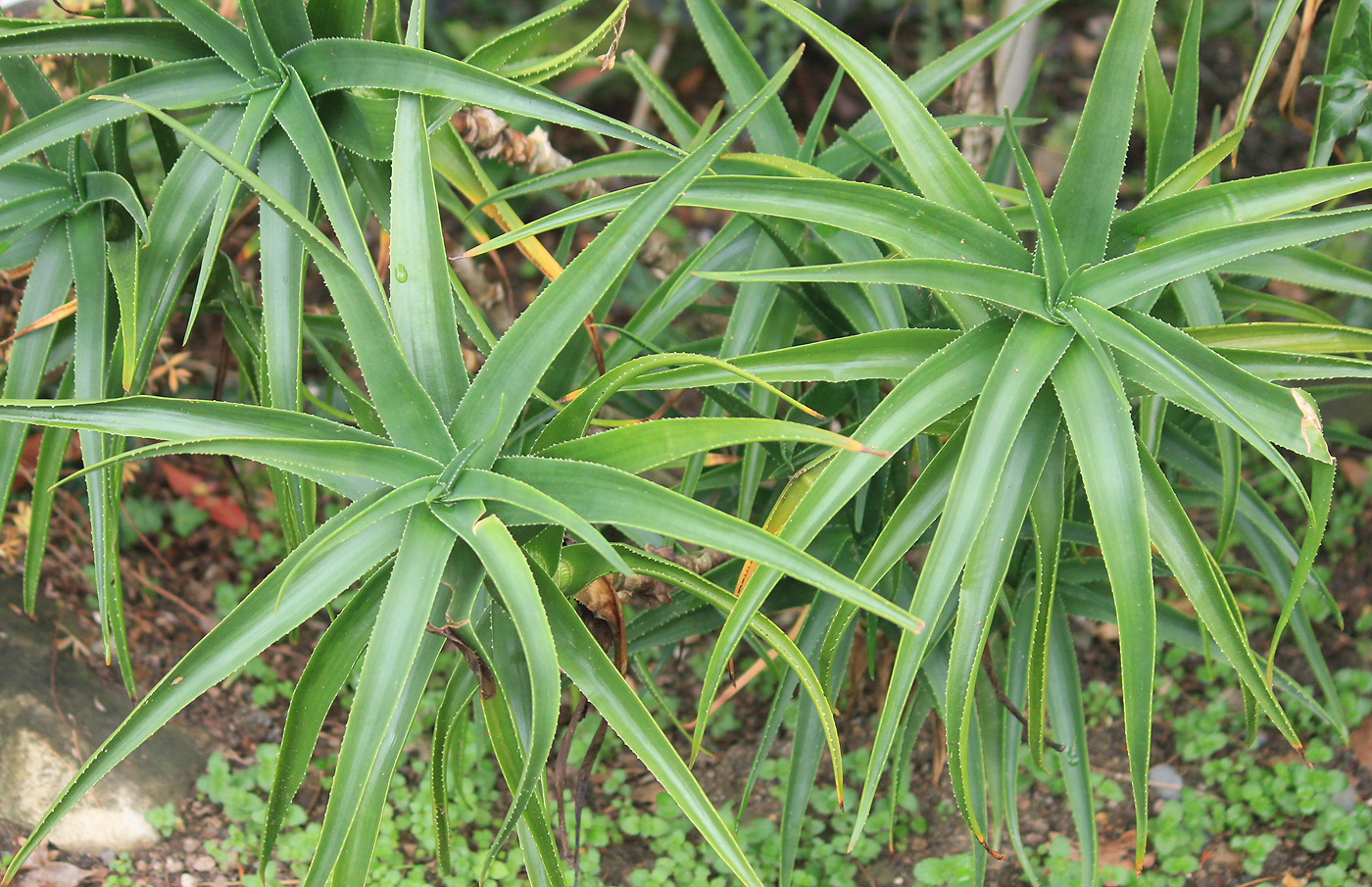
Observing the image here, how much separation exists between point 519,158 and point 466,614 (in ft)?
2.60

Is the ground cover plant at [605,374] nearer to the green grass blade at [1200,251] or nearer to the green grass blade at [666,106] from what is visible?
the green grass blade at [1200,251]

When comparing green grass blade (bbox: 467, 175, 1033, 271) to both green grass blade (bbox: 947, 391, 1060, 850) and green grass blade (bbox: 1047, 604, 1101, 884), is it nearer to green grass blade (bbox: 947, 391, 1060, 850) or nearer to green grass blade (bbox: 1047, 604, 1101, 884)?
green grass blade (bbox: 947, 391, 1060, 850)

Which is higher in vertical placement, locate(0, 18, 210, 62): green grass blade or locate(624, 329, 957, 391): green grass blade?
locate(0, 18, 210, 62): green grass blade

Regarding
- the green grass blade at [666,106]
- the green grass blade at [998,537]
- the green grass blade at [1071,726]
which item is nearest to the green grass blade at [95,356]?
the green grass blade at [666,106]

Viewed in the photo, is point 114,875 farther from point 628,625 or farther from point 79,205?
point 79,205

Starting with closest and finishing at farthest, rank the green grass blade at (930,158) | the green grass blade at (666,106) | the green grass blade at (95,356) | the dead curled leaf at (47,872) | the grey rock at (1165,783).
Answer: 1. the green grass blade at (930,158)
2. the green grass blade at (95,356)
3. the green grass blade at (666,106)
4. the dead curled leaf at (47,872)
5. the grey rock at (1165,783)

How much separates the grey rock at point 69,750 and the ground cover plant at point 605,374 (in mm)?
485

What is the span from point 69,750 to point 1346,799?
6.52 feet

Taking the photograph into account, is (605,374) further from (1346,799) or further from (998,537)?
(1346,799)

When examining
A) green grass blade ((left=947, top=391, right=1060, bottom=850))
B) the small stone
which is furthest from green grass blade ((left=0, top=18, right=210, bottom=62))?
the small stone

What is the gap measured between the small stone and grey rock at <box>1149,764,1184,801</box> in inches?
8.4

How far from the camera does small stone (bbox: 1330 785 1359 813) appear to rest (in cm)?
147

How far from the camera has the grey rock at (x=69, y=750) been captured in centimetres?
145

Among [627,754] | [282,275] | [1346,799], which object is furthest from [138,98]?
[1346,799]
